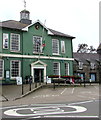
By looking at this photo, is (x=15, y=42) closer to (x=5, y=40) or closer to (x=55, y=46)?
(x=5, y=40)

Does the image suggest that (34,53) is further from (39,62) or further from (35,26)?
(35,26)

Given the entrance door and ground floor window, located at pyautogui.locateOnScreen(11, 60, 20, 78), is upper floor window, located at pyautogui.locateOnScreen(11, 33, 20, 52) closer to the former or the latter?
ground floor window, located at pyautogui.locateOnScreen(11, 60, 20, 78)

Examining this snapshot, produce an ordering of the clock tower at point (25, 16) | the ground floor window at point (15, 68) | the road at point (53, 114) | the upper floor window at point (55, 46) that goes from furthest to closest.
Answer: the clock tower at point (25, 16) → the upper floor window at point (55, 46) → the ground floor window at point (15, 68) → the road at point (53, 114)

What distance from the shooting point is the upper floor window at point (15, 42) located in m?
26.1

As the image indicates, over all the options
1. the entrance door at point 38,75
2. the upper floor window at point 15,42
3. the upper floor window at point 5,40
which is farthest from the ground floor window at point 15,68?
the entrance door at point 38,75

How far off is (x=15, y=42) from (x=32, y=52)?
2598 millimetres

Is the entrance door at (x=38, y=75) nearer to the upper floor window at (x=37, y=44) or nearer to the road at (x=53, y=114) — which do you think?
the upper floor window at (x=37, y=44)

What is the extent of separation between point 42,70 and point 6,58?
5.41 m

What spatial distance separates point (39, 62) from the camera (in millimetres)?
27297

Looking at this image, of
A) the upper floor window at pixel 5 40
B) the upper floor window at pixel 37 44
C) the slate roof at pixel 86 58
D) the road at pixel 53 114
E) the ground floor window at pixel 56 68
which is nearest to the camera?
the road at pixel 53 114

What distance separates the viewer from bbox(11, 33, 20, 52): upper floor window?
85.5 ft

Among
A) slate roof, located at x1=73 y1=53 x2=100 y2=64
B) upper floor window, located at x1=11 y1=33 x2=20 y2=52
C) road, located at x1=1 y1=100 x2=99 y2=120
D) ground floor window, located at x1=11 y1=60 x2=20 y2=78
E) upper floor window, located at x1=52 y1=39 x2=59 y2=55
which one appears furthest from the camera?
slate roof, located at x1=73 y1=53 x2=100 y2=64

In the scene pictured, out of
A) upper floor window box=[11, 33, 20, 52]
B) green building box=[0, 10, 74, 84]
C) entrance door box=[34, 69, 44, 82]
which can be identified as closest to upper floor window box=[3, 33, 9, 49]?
green building box=[0, 10, 74, 84]

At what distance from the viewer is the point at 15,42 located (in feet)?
86.3
